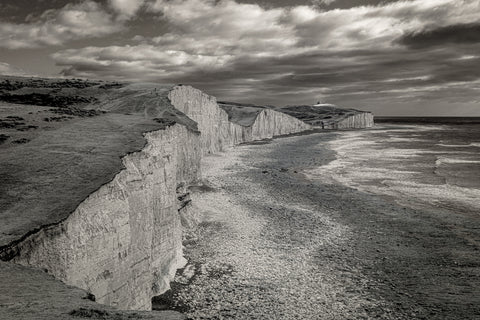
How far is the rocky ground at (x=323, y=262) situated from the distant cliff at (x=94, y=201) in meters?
1.87

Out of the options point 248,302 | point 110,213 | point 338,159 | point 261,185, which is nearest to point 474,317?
point 248,302

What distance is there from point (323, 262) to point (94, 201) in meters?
10.3

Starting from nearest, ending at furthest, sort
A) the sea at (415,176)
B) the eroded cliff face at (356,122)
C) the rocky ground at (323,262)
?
1. the rocky ground at (323,262)
2. the sea at (415,176)
3. the eroded cliff face at (356,122)

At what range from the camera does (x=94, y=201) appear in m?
9.50

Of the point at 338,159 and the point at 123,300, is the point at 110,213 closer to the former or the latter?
the point at 123,300

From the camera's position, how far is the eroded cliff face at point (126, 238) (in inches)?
320

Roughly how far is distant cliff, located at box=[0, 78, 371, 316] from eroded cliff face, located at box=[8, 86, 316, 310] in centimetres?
3

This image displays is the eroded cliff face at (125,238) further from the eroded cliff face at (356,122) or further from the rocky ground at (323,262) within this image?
the eroded cliff face at (356,122)

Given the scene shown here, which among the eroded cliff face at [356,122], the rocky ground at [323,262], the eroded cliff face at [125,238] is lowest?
the rocky ground at [323,262]

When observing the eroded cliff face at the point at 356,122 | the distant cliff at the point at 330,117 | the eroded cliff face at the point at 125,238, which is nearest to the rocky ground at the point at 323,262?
the eroded cliff face at the point at 125,238

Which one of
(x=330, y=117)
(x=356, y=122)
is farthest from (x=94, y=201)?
(x=356, y=122)

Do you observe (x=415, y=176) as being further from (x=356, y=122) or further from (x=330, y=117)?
(x=356, y=122)

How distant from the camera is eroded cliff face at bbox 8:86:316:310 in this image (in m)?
8.12

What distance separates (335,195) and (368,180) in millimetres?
7013
